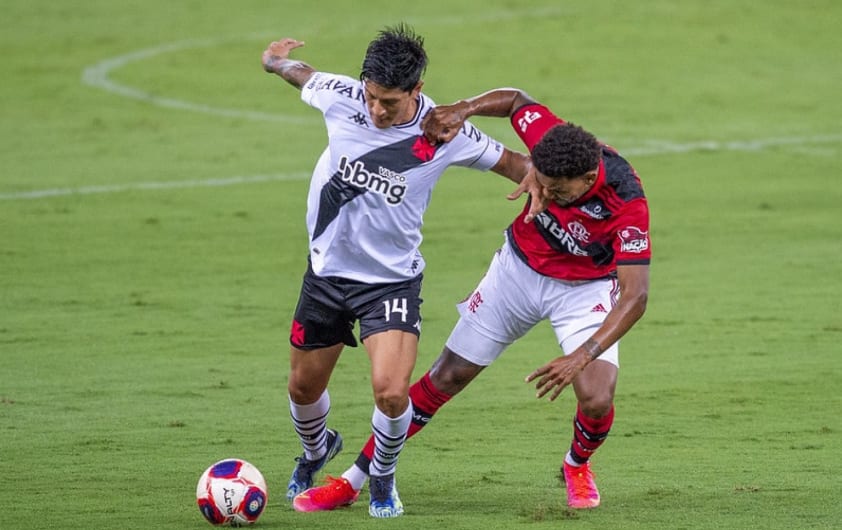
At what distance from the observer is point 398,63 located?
859 centimetres

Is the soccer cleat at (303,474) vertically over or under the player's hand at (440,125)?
under

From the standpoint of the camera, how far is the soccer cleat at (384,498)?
884 cm

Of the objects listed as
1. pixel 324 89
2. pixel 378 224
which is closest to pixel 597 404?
pixel 378 224

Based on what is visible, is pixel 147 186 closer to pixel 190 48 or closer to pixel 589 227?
pixel 190 48

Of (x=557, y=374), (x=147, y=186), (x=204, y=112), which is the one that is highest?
→ (x=557, y=374)

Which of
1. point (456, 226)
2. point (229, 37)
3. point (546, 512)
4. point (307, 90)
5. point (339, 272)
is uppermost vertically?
point (307, 90)

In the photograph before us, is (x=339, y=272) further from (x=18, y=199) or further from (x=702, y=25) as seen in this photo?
(x=702, y=25)

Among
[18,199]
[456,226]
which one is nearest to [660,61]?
[456,226]

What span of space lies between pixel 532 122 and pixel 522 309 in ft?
3.67

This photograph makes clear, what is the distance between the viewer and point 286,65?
31.5 feet

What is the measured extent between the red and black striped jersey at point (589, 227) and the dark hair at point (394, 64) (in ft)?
3.20

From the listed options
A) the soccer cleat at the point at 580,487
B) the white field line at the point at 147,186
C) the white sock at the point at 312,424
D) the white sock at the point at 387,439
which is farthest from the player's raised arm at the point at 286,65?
the white field line at the point at 147,186

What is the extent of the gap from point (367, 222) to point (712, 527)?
8.21ft

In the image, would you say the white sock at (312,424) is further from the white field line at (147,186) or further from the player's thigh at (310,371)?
the white field line at (147,186)
